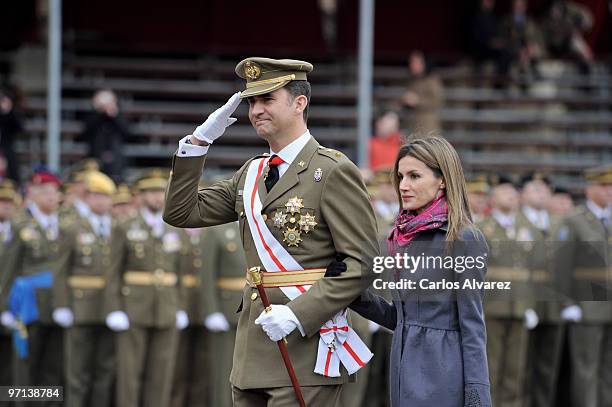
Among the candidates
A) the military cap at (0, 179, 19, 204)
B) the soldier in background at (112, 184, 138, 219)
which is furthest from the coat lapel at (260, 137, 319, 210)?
the military cap at (0, 179, 19, 204)

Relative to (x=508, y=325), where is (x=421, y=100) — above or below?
above

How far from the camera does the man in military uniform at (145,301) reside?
1008 cm

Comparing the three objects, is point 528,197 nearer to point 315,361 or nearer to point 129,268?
point 129,268

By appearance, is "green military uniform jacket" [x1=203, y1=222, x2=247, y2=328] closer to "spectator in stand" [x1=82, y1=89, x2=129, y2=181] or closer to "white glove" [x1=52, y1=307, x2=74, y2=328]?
"white glove" [x1=52, y1=307, x2=74, y2=328]

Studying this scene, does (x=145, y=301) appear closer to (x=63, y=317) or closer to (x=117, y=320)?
(x=117, y=320)

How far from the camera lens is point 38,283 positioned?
10.3 m

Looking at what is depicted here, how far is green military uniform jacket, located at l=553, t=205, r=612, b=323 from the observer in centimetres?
808

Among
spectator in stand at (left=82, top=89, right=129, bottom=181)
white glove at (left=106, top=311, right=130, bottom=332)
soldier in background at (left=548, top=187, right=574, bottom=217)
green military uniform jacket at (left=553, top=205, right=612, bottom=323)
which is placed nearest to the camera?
green military uniform jacket at (left=553, top=205, right=612, bottom=323)

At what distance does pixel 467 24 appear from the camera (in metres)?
18.5

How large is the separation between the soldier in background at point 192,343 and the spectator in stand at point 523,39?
8.11 m

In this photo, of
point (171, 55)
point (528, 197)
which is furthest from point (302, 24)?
point (528, 197)

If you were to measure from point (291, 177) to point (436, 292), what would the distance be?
2.44 ft

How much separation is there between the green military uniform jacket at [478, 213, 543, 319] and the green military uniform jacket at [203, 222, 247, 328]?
6.83 ft

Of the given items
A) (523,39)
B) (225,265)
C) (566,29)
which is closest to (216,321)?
(225,265)
